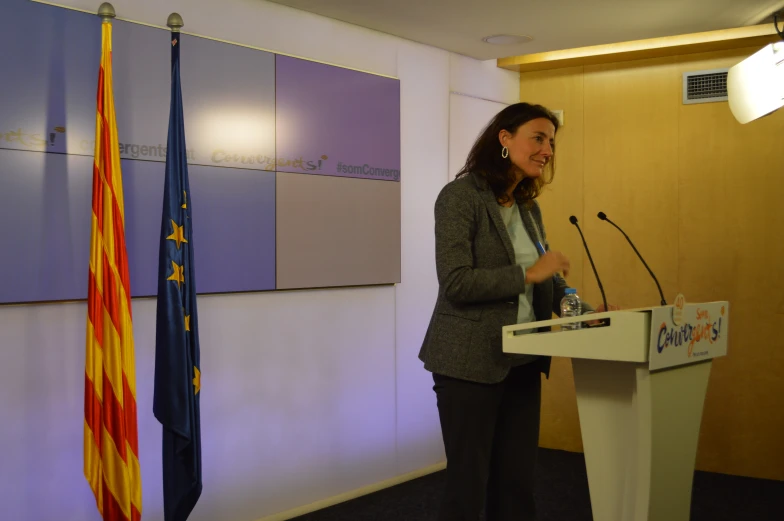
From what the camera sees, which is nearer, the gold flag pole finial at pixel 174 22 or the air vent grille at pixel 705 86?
the gold flag pole finial at pixel 174 22

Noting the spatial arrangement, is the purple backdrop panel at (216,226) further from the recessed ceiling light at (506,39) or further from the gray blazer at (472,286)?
the recessed ceiling light at (506,39)

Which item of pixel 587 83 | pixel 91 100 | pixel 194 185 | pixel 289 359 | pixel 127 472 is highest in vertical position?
pixel 587 83

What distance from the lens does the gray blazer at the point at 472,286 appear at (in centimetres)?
212

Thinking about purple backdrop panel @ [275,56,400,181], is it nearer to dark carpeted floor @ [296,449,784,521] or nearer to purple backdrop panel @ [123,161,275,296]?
purple backdrop panel @ [123,161,275,296]

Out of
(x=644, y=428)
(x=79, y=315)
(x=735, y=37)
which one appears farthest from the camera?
(x=735, y=37)

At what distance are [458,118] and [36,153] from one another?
2.57 meters

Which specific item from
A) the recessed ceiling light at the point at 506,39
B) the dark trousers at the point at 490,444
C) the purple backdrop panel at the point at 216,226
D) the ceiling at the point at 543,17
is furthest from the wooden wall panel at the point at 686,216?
the dark trousers at the point at 490,444

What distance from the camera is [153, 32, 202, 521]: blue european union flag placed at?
2746mm

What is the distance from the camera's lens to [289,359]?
365cm

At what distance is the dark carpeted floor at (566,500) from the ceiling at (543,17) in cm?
247

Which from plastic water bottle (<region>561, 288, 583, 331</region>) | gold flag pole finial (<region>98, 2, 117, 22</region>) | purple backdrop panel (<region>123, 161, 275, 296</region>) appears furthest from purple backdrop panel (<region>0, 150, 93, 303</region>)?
plastic water bottle (<region>561, 288, 583, 331</region>)

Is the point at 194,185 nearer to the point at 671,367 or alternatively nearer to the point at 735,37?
the point at 671,367

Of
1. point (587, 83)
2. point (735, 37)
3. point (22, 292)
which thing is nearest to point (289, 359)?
point (22, 292)

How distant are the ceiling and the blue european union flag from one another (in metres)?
1.20
